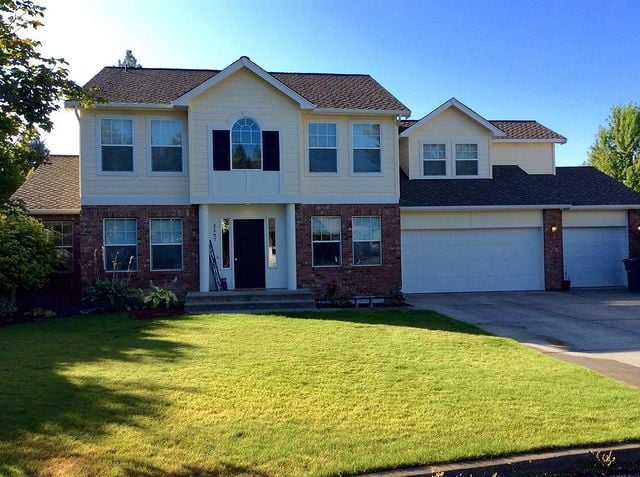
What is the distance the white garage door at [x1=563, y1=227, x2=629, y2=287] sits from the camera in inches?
799

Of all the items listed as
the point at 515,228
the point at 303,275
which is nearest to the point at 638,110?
the point at 515,228

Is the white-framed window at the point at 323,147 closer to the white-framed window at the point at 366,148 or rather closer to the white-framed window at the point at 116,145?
the white-framed window at the point at 366,148

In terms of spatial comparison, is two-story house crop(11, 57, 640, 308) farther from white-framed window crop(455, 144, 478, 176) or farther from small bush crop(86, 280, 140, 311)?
white-framed window crop(455, 144, 478, 176)

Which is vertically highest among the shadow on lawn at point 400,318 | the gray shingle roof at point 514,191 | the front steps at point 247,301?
the gray shingle roof at point 514,191

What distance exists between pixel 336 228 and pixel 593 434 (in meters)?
12.1

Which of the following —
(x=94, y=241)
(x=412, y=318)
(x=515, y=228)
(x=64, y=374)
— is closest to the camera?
(x=64, y=374)

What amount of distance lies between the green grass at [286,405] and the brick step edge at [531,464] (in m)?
0.11

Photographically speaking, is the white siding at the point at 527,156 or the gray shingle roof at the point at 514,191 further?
the white siding at the point at 527,156

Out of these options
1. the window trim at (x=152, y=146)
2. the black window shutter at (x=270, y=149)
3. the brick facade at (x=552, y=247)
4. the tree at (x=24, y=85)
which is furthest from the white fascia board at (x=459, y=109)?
the tree at (x=24, y=85)

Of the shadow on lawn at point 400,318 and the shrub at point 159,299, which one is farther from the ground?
the shrub at point 159,299

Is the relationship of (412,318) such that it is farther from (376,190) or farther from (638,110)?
(638,110)

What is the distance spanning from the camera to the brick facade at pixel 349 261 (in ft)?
55.8

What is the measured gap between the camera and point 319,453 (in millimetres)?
5234

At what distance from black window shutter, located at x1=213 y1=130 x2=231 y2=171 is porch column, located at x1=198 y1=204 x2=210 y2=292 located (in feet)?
4.03
